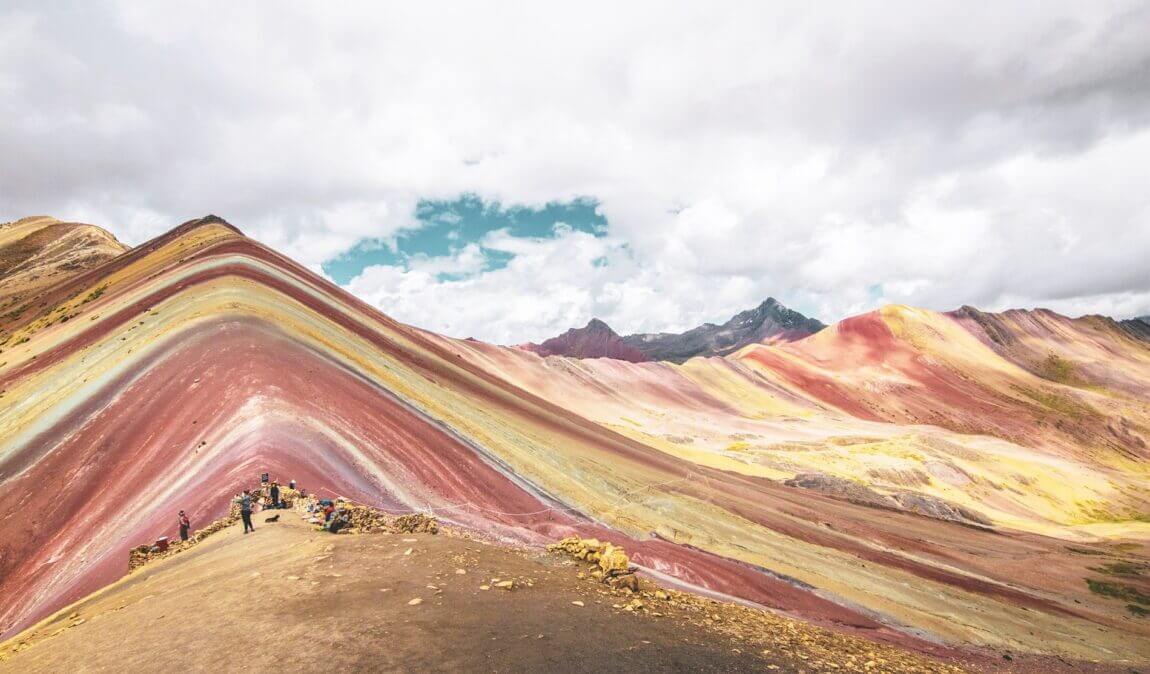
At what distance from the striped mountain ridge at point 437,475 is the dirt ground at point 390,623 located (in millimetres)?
7614

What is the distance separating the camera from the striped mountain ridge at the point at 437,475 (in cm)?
2466

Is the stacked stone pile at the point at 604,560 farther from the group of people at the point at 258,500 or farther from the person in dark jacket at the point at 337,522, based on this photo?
the group of people at the point at 258,500

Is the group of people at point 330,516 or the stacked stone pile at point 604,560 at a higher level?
the group of people at point 330,516

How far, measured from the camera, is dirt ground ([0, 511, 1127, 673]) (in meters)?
9.91

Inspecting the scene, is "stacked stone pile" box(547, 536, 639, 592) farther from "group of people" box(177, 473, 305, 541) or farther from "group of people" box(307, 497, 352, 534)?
"group of people" box(177, 473, 305, 541)

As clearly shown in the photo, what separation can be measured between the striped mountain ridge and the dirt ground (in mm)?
7614

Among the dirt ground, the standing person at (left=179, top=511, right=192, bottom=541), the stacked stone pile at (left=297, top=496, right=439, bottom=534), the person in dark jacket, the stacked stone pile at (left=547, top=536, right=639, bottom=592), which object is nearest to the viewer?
the dirt ground

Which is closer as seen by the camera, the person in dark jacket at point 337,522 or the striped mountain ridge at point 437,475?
the person in dark jacket at point 337,522

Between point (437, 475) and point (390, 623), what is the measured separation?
19.7m

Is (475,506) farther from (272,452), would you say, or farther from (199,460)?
(199,460)

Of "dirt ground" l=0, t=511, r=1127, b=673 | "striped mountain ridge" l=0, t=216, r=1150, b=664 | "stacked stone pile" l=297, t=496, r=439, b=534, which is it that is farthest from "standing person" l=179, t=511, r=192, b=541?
"stacked stone pile" l=297, t=496, r=439, b=534

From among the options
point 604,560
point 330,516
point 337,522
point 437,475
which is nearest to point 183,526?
point 330,516

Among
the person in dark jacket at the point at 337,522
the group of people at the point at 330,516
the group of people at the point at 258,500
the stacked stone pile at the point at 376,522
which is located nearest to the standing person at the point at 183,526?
the group of people at the point at 258,500

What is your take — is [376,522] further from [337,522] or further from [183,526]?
[183,526]
